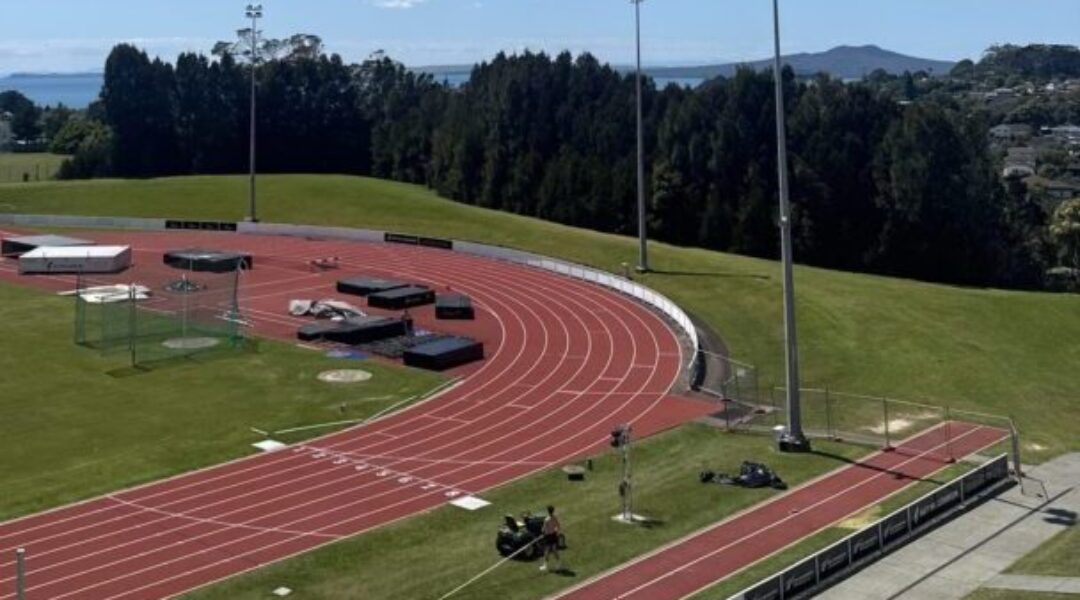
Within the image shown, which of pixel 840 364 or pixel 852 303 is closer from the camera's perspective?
pixel 840 364

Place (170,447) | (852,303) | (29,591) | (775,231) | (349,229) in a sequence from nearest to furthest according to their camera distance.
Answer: (29,591)
(170,447)
(852,303)
(349,229)
(775,231)

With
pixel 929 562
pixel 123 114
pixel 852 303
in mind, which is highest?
pixel 123 114

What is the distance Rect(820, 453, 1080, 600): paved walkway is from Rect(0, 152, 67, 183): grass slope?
125 meters

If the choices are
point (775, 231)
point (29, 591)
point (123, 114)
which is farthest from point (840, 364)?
point (123, 114)

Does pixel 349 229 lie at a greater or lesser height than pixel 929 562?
greater

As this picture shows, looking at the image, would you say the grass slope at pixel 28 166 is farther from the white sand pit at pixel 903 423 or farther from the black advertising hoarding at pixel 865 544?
the black advertising hoarding at pixel 865 544

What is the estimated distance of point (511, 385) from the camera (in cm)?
4684

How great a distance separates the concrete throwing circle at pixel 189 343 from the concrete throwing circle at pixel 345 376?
26.0 feet

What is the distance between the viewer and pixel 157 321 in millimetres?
54688

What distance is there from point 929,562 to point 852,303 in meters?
32.0

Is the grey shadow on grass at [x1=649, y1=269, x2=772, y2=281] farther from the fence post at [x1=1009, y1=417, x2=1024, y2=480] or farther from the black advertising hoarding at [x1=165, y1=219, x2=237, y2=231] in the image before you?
the black advertising hoarding at [x1=165, y1=219, x2=237, y2=231]

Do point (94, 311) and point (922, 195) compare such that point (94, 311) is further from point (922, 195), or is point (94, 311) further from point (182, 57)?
point (182, 57)

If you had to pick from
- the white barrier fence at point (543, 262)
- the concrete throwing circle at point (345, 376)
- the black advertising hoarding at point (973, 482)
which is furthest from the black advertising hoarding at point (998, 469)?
the concrete throwing circle at point (345, 376)

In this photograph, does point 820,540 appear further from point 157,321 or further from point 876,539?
point 157,321
